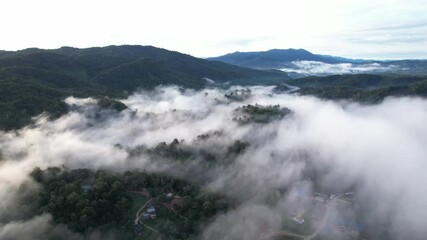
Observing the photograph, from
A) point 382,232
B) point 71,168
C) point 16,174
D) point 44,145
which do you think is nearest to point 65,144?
point 44,145

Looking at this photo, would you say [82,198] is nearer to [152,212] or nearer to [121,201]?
[121,201]

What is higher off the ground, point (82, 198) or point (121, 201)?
point (82, 198)

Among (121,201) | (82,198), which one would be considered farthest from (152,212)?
(82,198)

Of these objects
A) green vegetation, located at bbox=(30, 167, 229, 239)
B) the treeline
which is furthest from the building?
the treeline

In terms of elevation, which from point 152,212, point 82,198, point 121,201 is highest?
point 82,198

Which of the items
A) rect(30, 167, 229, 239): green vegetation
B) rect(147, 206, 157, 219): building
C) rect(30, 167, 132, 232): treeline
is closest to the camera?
rect(30, 167, 132, 232): treeline

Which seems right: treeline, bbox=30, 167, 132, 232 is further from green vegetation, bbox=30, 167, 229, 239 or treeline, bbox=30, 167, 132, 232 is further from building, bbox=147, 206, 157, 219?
building, bbox=147, 206, 157, 219

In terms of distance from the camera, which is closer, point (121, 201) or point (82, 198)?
point (82, 198)

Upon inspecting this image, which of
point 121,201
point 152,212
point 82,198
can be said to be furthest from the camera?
point 121,201

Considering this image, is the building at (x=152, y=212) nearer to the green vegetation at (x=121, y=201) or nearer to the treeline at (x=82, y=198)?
the green vegetation at (x=121, y=201)

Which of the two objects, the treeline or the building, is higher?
the treeline

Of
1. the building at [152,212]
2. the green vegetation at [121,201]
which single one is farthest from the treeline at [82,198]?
the building at [152,212]

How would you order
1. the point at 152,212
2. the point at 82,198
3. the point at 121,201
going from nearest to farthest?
the point at 82,198
the point at 152,212
the point at 121,201

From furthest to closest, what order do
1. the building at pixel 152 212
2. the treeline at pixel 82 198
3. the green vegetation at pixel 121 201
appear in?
the building at pixel 152 212 → the green vegetation at pixel 121 201 → the treeline at pixel 82 198
